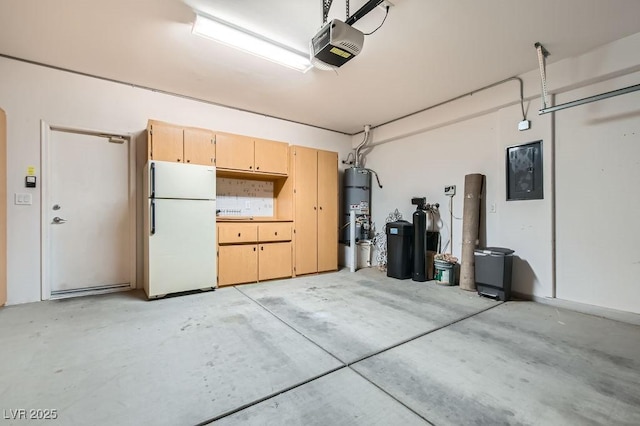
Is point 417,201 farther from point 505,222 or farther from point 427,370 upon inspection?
point 427,370

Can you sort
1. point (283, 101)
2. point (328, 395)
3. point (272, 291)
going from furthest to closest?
point (283, 101)
point (272, 291)
point (328, 395)

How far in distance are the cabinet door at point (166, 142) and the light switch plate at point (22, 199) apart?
56.7 inches

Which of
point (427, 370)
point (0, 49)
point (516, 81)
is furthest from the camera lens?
point (516, 81)

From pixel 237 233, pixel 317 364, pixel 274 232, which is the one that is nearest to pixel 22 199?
pixel 237 233

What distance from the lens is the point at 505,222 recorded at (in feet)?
12.0

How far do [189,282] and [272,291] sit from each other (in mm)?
1107

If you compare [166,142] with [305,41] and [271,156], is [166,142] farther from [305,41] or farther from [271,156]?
[305,41]

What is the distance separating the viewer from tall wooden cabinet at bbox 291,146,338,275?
15.1 ft

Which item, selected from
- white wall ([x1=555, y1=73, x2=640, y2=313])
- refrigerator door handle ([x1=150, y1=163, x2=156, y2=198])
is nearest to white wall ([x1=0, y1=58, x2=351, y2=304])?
refrigerator door handle ([x1=150, y1=163, x2=156, y2=198])

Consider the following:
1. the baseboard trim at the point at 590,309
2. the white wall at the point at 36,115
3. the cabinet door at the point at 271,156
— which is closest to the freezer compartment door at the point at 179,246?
the cabinet door at the point at 271,156

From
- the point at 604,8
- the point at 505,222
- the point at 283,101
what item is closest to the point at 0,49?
the point at 283,101

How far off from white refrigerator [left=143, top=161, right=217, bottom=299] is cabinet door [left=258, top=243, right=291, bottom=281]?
2.44 feet

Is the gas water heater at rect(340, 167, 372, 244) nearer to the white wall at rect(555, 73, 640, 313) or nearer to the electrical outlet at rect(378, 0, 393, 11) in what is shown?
the white wall at rect(555, 73, 640, 313)

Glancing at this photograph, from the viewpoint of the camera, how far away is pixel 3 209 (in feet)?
9.75
